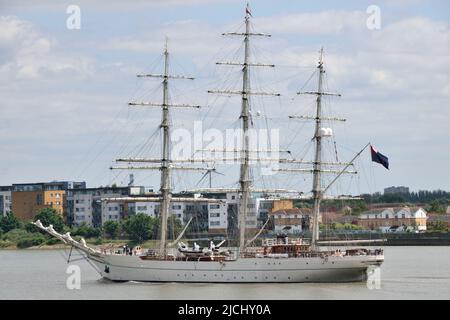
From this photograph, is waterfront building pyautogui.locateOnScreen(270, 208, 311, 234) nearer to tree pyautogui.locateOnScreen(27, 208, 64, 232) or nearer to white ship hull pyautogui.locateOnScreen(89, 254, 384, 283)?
tree pyautogui.locateOnScreen(27, 208, 64, 232)

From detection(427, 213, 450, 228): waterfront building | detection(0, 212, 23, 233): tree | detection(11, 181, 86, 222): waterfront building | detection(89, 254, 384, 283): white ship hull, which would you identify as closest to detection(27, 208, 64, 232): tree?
detection(0, 212, 23, 233): tree

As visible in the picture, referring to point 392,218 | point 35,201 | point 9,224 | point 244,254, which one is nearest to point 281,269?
point 244,254

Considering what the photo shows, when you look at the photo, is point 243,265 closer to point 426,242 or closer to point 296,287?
point 296,287

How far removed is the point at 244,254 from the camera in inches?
3275

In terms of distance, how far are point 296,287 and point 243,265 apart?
4.66 meters

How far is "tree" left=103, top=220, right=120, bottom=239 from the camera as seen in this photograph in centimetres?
15538

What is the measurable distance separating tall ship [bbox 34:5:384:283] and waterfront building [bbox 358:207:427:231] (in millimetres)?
94838

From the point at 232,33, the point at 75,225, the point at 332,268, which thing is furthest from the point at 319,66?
the point at 75,225

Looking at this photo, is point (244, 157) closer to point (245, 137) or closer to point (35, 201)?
point (245, 137)

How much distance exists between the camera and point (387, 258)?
370ft

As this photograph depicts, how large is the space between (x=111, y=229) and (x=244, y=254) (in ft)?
248

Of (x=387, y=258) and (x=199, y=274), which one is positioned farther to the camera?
(x=387, y=258)

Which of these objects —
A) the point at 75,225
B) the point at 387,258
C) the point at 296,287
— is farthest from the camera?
the point at 75,225
